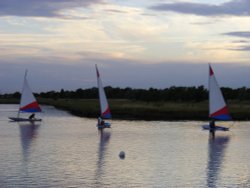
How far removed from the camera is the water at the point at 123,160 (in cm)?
2308

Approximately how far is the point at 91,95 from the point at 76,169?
163 m

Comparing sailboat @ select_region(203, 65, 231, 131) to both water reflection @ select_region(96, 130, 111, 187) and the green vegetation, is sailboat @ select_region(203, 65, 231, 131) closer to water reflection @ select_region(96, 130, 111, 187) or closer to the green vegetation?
water reflection @ select_region(96, 130, 111, 187)

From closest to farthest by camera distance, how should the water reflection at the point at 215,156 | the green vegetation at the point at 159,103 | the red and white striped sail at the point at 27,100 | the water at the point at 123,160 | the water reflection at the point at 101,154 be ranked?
the water at the point at 123,160 < the water reflection at the point at 101,154 < the water reflection at the point at 215,156 < the red and white striped sail at the point at 27,100 < the green vegetation at the point at 159,103

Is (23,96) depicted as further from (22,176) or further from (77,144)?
(22,176)

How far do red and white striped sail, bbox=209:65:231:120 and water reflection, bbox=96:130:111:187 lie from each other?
10980 millimetres

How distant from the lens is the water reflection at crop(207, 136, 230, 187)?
24.5 m

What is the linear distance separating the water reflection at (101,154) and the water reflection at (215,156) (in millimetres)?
4776

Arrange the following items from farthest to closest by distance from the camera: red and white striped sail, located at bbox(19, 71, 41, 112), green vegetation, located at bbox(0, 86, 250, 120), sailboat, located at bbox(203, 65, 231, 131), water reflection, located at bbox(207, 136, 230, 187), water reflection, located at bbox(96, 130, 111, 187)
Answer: green vegetation, located at bbox(0, 86, 250, 120) → red and white striped sail, located at bbox(19, 71, 41, 112) → sailboat, located at bbox(203, 65, 231, 131) → water reflection, located at bbox(207, 136, 230, 187) → water reflection, located at bbox(96, 130, 111, 187)

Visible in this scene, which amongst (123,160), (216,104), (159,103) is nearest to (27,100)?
(216,104)

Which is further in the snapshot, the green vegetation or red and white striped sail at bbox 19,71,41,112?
the green vegetation

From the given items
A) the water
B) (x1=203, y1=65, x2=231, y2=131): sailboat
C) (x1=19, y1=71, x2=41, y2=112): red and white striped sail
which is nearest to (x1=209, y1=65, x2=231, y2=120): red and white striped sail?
(x1=203, y1=65, x2=231, y2=131): sailboat

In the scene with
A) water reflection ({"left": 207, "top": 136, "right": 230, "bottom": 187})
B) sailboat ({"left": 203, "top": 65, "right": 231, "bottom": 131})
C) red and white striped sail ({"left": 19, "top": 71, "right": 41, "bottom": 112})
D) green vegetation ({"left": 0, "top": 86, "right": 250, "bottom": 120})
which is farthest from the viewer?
green vegetation ({"left": 0, "top": 86, "right": 250, "bottom": 120})

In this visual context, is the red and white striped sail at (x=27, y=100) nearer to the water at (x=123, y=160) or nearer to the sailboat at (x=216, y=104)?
the water at (x=123, y=160)

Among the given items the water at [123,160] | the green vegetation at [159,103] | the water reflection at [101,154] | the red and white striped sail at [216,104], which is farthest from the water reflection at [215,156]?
the green vegetation at [159,103]
